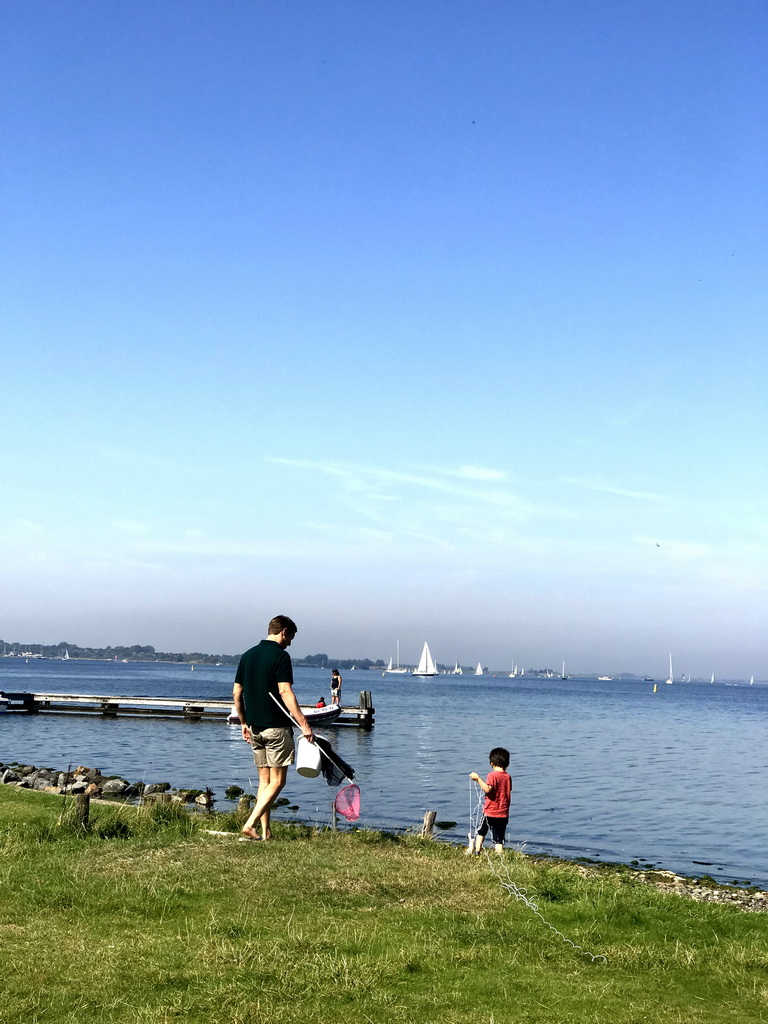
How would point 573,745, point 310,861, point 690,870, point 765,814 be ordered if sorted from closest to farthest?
point 310,861 < point 690,870 < point 765,814 < point 573,745

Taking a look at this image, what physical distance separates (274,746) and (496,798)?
3093 millimetres

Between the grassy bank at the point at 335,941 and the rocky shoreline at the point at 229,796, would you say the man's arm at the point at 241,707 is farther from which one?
the rocky shoreline at the point at 229,796

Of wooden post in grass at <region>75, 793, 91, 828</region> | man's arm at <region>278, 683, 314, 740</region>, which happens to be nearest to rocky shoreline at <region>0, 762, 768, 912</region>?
wooden post in grass at <region>75, 793, 91, 828</region>

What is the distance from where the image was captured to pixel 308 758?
34.3ft

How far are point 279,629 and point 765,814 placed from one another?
20.6 m

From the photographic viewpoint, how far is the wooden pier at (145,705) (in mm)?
47156

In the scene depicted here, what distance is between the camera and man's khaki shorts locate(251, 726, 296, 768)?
10492 millimetres

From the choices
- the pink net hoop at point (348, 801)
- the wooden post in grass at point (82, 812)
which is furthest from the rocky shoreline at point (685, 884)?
the wooden post in grass at point (82, 812)

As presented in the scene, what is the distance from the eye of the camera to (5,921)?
23.1 ft

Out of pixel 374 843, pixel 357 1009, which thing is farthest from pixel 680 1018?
pixel 374 843

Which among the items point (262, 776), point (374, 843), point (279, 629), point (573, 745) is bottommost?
point (573, 745)

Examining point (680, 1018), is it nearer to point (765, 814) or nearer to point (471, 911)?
point (471, 911)

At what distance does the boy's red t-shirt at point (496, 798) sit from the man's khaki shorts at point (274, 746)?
9.10 feet

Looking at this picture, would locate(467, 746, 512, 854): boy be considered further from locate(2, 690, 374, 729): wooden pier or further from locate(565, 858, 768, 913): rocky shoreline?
locate(2, 690, 374, 729): wooden pier
